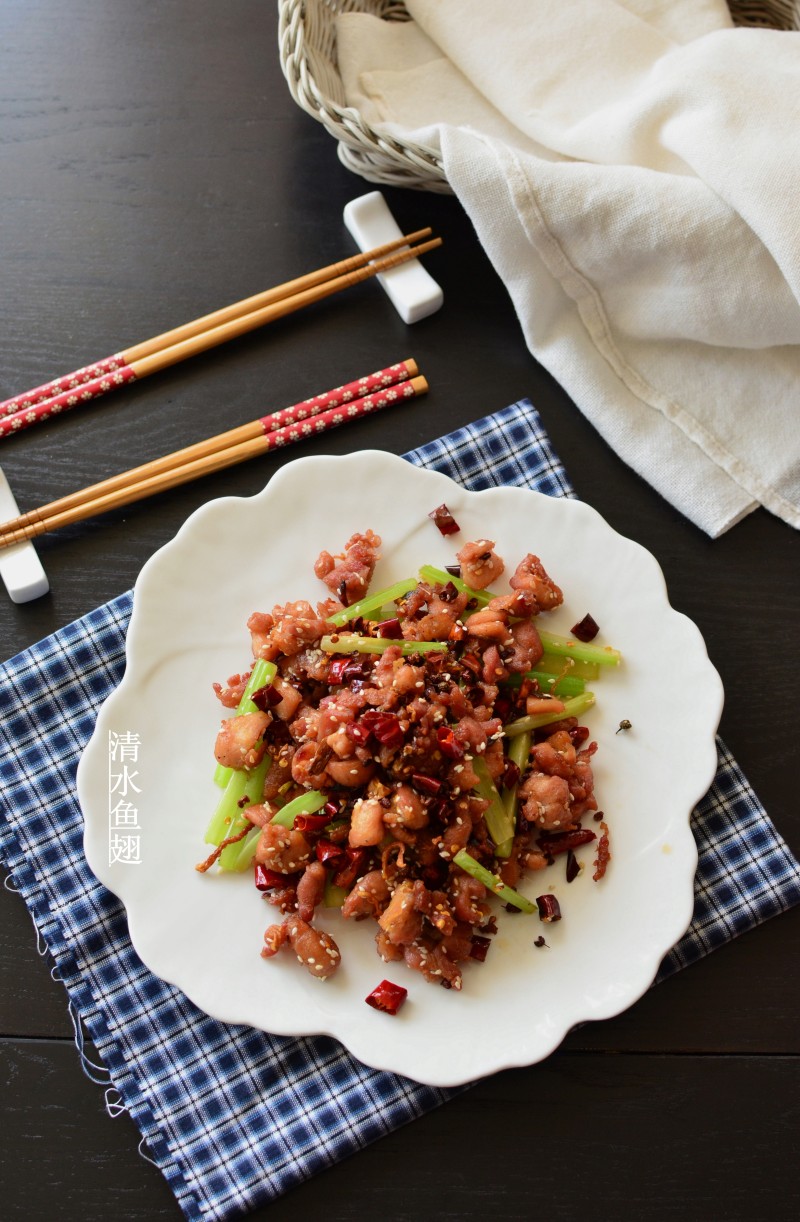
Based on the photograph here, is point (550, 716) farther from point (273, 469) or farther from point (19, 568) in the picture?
point (19, 568)

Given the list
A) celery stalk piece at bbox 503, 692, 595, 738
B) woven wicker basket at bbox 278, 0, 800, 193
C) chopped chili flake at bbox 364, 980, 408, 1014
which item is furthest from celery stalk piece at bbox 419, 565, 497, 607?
woven wicker basket at bbox 278, 0, 800, 193

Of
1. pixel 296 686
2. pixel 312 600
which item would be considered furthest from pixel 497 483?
pixel 296 686

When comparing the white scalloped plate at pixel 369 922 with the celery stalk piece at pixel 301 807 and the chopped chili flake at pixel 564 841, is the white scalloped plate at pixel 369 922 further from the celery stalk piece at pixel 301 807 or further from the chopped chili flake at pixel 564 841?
the celery stalk piece at pixel 301 807

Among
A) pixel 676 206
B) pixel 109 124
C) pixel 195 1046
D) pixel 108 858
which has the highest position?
pixel 109 124

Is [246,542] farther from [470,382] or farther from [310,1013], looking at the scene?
[310,1013]

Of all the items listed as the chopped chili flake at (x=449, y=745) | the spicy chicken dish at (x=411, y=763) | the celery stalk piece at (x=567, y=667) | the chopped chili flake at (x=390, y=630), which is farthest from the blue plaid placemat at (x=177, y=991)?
the chopped chili flake at (x=449, y=745)

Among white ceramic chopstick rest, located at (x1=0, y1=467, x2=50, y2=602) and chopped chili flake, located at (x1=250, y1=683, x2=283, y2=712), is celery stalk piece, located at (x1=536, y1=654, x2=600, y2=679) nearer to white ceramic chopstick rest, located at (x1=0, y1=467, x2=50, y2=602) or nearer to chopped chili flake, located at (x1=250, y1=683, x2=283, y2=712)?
chopped chili flake, located at (x1=250, y1=683, x2=283, y2=712)

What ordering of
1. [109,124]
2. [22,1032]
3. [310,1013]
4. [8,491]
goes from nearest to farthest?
[310,1013] → [22,1032] → [8,491] → [109,124]
